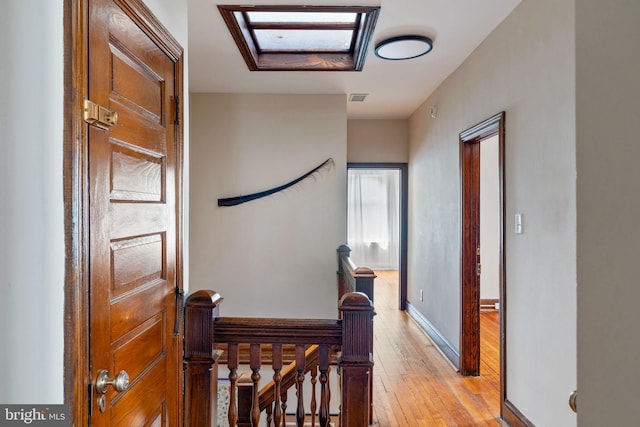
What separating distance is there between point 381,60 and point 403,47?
428 mm

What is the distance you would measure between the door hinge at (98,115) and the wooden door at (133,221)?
0.07 feet

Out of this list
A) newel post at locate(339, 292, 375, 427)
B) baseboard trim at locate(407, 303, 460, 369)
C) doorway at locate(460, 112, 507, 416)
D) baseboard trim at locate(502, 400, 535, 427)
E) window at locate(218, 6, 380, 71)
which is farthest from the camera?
baseboard trim at locate(407, 303, 460, 369)

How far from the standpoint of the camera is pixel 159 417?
1.48 m

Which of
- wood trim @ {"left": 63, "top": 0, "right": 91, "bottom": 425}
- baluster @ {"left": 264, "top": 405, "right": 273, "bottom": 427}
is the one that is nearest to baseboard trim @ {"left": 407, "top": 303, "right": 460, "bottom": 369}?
baluster @ {"left": 264, "top": 405, "right": 273, "bottom": 427}

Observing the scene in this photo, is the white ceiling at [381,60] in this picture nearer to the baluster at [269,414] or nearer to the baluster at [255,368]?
the baluster at [255,368]

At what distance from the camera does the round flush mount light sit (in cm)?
271

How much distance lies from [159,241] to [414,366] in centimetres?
281

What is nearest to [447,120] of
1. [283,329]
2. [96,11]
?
[283,329]

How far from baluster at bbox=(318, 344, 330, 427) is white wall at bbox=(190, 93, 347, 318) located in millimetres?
2555

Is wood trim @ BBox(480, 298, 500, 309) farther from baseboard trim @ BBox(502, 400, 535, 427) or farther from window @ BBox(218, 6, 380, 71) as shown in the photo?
window @ BBox(218, 6, 380, 71)

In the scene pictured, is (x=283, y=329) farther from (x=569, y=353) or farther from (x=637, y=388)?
(x=569, y=353)

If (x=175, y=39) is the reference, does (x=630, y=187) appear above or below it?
below

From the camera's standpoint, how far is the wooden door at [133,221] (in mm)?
1058

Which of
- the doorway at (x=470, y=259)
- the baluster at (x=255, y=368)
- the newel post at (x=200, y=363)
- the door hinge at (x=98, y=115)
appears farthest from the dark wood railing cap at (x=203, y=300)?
the doorway at (x=470, y=259)
